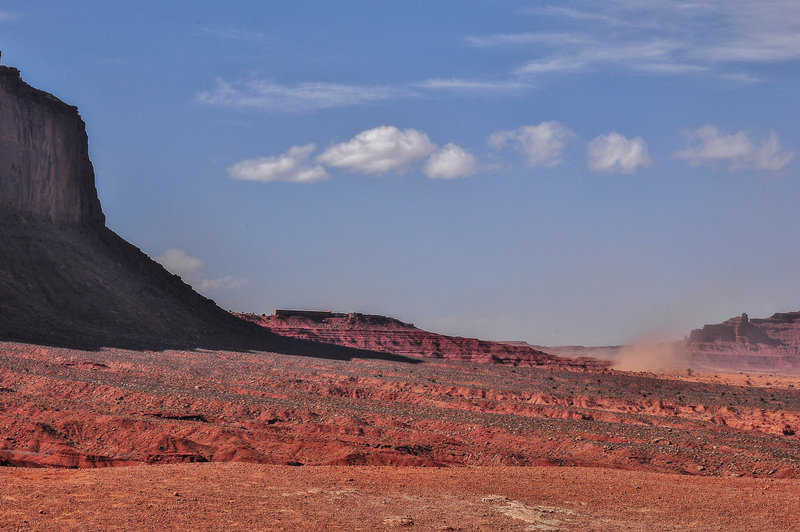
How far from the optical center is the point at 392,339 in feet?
320

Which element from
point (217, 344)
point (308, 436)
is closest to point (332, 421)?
point (308, 436)

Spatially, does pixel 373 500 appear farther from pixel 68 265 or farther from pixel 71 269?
pixel 68 265

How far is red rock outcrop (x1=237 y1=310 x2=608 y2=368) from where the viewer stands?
89188mm

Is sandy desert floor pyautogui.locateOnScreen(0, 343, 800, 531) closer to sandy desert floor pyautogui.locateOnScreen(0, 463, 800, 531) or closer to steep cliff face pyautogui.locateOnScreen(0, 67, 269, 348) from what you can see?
sandy desert floor pyautogui.locateOnScreen(0, 463, 800, 531)

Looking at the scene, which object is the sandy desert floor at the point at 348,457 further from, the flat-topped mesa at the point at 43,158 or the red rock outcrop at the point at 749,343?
the red rock outcrop at the point at 749,343

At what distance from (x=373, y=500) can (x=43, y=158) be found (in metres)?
61.7

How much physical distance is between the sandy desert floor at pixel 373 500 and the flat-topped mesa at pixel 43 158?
5328cm

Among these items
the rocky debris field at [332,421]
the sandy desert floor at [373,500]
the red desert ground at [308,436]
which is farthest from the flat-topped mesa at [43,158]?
the sandy desert floor at [373,500]

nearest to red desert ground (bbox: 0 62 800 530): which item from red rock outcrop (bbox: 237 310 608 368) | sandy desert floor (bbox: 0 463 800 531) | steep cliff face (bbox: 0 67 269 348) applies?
sandy desert floor (bbox: 0 463 800 531)

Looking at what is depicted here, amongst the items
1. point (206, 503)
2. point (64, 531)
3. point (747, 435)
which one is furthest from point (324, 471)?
point (747, 435)

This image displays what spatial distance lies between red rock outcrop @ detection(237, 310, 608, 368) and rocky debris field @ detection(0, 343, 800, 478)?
44132mm

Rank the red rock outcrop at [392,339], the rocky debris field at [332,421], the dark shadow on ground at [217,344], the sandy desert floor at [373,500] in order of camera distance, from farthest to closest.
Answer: the red rock outcrop at [392,339] → the dark shadow on ground at [217,344] → the rocky debris field at [332,421] → the sandy desert floor at [373,500]

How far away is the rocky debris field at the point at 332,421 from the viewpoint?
20141mm

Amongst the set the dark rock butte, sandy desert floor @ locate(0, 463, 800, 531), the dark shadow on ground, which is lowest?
sandy desert floor @ locate(0, 463, 800, 531)
